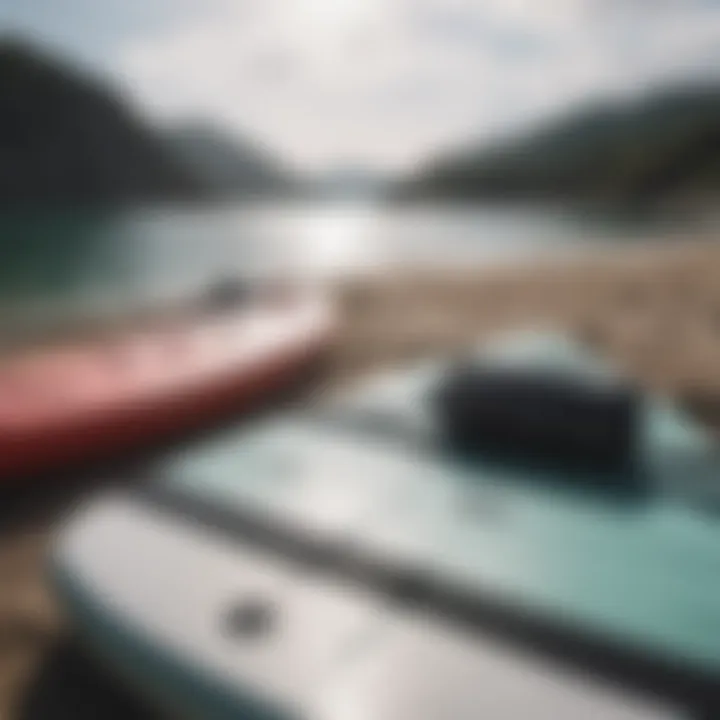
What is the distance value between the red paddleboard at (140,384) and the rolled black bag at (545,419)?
2.24 meters

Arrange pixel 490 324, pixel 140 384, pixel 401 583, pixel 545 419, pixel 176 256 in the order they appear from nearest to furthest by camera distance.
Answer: pixel 401 583, pixel 545 419, pixel 140 384, pixel 490 324, pixel 176 256

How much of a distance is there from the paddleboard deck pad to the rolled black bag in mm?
149

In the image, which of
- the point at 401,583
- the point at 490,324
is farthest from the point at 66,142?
the point at 401,583

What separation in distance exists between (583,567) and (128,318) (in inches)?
375

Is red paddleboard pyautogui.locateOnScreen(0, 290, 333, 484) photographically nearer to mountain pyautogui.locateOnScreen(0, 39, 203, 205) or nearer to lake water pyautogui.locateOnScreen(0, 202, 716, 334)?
lake water pyautogui.locateOnScreen(0, 202, 716, 334)

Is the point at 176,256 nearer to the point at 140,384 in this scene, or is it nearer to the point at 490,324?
the point at 490,324

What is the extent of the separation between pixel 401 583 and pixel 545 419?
129 centimetres

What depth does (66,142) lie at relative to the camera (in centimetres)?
4991

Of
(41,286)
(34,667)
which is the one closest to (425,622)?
(34,667)

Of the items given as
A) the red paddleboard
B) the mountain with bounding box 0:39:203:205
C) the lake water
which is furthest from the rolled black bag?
the mountain with bounding box 0:39:203:205

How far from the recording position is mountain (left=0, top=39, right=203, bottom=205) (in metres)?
46.7

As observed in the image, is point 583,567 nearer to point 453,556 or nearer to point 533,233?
point 453,556

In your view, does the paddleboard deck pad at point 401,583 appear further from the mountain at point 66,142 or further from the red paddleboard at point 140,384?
the mountain at point 66,142

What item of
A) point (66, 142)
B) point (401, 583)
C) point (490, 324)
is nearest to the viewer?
point (401, 583)
